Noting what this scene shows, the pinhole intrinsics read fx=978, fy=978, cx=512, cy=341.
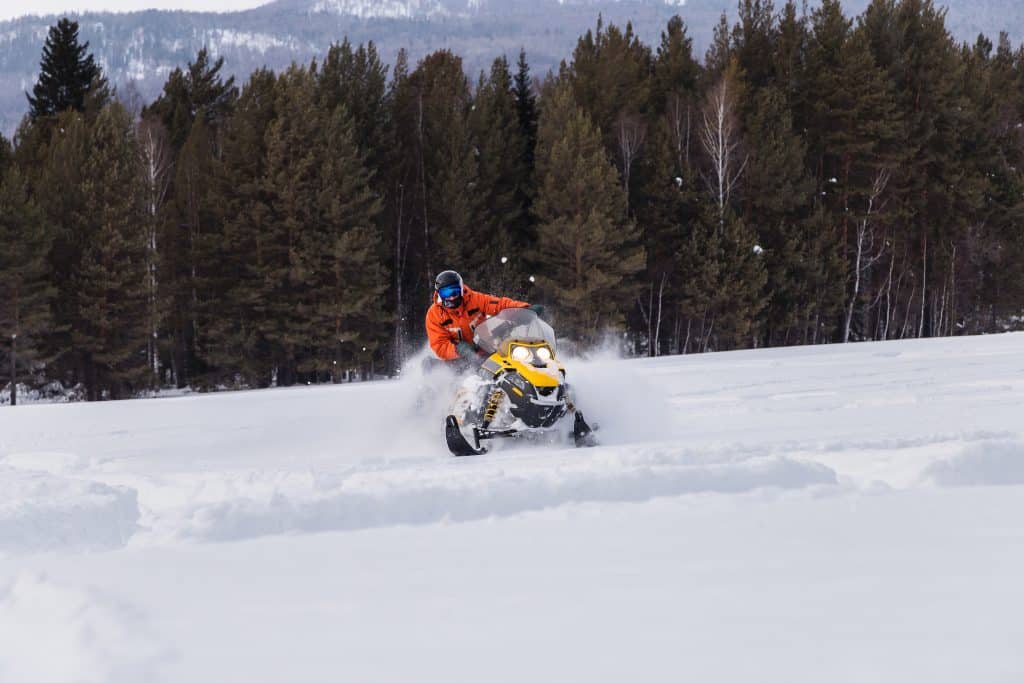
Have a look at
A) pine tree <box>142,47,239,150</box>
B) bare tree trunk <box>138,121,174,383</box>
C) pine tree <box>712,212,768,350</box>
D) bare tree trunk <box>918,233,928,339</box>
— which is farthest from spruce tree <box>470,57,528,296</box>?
bare tree trunk <box>918,233,928,339</box>

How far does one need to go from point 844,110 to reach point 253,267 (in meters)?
22.5

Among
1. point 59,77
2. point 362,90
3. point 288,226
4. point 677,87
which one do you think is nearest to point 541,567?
point 288,226

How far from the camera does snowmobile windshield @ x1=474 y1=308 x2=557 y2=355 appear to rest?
825 centimetres

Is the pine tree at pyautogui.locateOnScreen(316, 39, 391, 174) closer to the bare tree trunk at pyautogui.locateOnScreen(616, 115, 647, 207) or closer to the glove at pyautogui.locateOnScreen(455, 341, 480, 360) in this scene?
the bare tree trunk at pyautogui.locateOnScreen(616, 115, 647, 207)

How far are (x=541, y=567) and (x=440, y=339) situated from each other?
16.9 feet

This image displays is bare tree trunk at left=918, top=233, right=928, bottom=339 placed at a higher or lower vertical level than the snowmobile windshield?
lower

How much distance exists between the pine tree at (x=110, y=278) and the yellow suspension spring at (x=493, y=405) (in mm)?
20351

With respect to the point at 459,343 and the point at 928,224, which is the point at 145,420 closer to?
the point at 459,343

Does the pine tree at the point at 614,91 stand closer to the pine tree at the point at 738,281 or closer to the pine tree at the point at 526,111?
the pine tree at the point at 526,111

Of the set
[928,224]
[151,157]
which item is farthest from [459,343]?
[928,224]

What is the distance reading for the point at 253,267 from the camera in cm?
2792

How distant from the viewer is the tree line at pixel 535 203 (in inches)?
1069

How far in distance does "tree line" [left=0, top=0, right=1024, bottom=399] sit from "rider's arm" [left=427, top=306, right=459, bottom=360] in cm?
1893

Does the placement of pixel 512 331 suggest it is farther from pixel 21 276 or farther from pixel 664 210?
pixel 664 210
